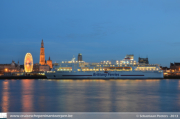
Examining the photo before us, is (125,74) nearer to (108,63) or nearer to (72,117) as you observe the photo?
(108,63)

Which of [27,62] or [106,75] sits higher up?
[27,62]

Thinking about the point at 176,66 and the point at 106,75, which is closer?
the point at 106,75

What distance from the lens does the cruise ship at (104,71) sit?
68875 mm

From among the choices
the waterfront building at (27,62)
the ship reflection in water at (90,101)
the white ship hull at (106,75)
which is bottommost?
the ship reflection in water at (90,101)

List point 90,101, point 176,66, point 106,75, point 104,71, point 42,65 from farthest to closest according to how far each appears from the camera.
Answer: point 42,65
point 176,66
point 104,71
point 106,75
point 90,101

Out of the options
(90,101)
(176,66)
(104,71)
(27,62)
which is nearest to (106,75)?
(104,71)

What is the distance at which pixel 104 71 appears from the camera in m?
69.6

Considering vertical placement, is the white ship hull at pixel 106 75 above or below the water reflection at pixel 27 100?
above

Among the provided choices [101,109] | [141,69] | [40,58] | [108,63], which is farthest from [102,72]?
[40,58]

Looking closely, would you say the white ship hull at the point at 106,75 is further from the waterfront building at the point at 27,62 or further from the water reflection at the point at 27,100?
the waterfront building at the point at 27,62

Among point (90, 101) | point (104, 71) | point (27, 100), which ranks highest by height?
point (104, 71)

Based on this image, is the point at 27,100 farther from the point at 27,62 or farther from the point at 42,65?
the point at 42,65

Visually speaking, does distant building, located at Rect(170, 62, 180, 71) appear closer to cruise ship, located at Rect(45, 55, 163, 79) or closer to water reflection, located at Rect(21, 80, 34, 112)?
cruise ship, located at Rect(45, 55, 163, 79)

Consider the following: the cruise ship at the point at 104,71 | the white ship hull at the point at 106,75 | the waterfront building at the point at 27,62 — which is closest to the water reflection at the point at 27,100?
the white ship hull at the point at 106,75
